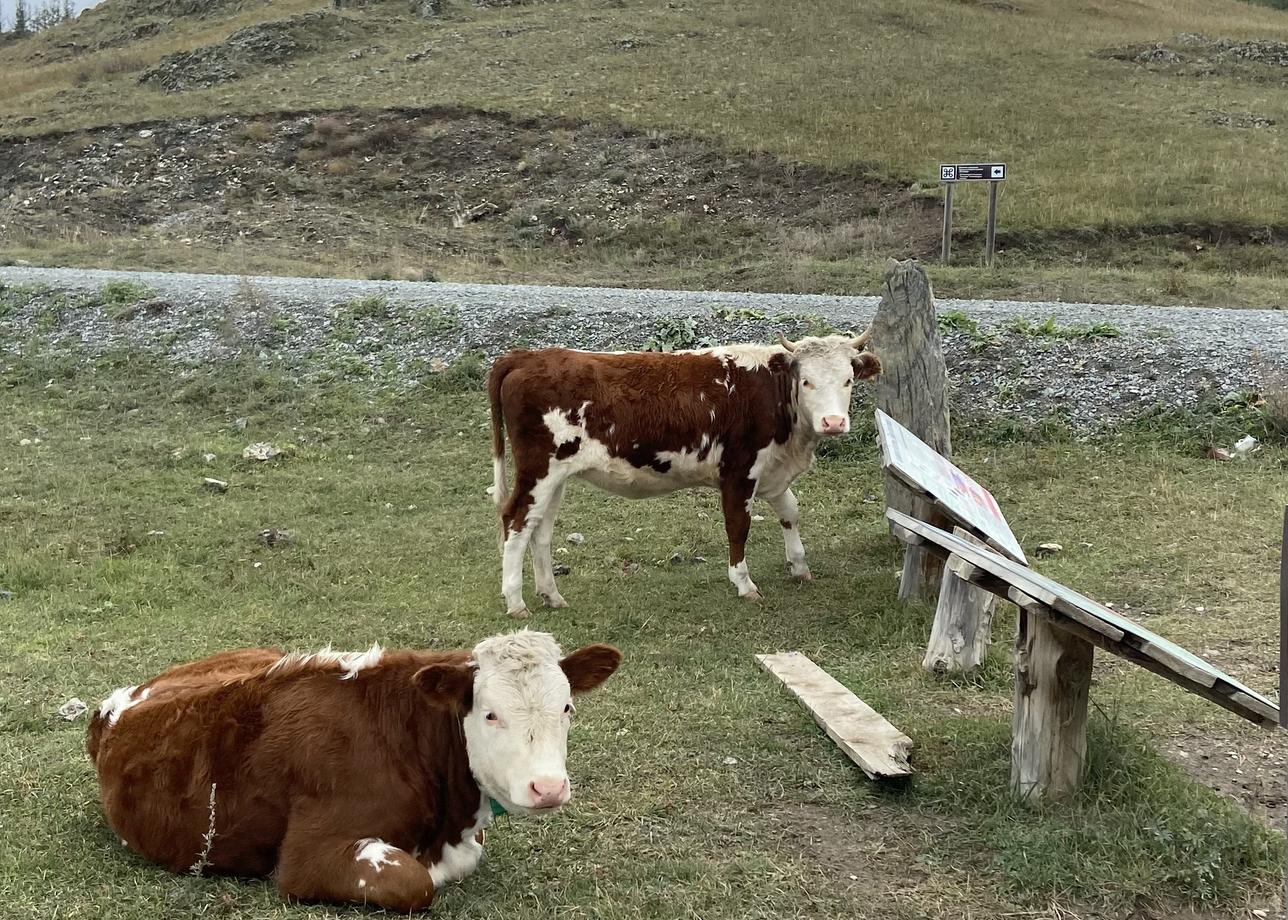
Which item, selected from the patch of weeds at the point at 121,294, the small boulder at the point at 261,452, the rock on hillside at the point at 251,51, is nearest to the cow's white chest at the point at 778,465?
the small boulder at the point at 261,452

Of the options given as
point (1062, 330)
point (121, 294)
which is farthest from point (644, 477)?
point (121, 294)

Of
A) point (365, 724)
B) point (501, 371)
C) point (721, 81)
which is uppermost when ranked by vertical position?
point (721, 81)

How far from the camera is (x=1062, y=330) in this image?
13430 millimetres

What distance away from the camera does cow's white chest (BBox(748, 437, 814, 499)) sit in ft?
29.1

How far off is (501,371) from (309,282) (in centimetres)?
1084

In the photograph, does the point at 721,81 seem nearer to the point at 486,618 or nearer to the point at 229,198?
the point at 229,198

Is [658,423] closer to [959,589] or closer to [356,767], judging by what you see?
[959,589]

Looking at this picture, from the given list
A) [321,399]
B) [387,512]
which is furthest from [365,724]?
[321,399]

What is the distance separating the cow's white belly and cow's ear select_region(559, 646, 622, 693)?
418cm

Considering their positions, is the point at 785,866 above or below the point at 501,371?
below

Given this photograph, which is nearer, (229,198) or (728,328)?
(728,328)

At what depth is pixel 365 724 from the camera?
4348mm

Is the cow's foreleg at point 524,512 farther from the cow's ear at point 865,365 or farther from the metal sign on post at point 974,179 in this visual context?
the metal sign on post at point 974,179

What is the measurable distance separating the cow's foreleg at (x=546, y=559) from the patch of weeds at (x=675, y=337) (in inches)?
203
